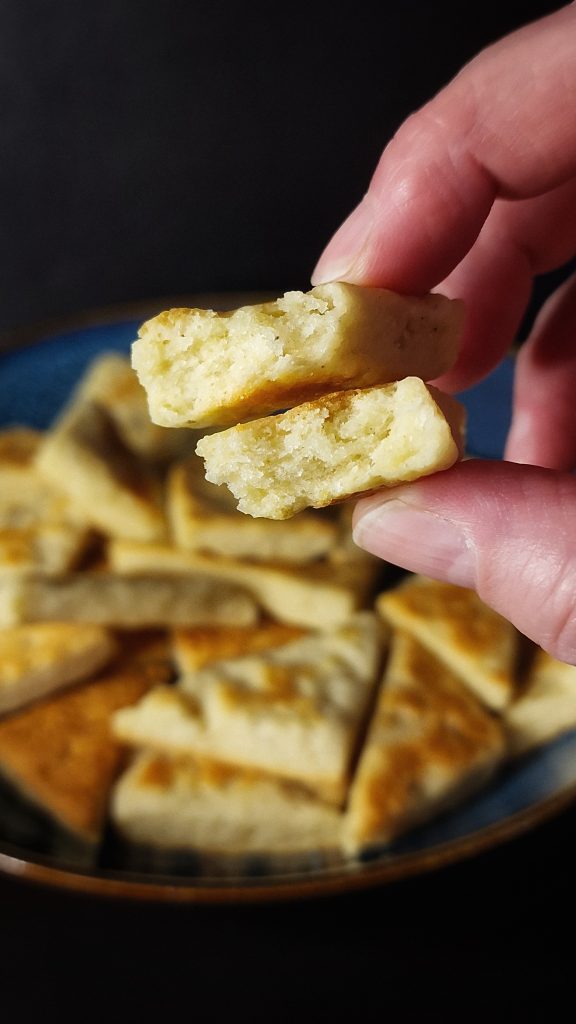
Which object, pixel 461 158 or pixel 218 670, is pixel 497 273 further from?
pixel 218 670

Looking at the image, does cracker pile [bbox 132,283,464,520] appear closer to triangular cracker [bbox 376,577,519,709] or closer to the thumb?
the thumb

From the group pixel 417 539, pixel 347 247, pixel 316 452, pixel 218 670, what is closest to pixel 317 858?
pixel 218 670

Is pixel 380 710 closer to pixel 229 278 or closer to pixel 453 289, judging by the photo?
pixel 453 289

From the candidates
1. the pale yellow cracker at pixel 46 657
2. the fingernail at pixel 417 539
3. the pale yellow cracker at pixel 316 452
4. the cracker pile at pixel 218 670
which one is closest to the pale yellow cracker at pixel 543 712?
the cracker pile at pixel 218 670

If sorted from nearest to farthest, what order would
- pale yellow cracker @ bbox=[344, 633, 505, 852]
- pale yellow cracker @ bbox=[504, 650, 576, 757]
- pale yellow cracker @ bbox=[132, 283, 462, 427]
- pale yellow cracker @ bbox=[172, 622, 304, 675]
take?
pale yellow cracker @ bbox=[132, 283, 462, 427]
pale yellow cracker @ bbox=[344, 633, 505, 852]
pale yellow cracker @ bbox=[504, 650, 576, 757]
pale yellow cracker @ bbox=[172, 622, 304, 675]

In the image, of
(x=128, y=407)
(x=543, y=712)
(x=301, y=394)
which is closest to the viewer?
(x=301, y=394)

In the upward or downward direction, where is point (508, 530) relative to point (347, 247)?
downward

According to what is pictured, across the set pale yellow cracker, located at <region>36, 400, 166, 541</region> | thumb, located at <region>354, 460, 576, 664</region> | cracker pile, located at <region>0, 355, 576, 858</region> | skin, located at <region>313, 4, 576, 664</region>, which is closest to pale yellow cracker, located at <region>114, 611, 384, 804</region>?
cracker pile, located at <region>0, 355, 576, 858</region>

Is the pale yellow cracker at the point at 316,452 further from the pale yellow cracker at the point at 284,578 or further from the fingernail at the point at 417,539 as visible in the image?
the pale yellow cracker at the point at 284,578
